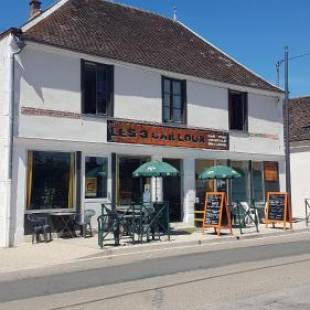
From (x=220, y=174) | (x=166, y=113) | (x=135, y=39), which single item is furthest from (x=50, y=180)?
(x=135, y=39)

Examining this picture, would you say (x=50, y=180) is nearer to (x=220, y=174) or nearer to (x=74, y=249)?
(x=74, y=249)

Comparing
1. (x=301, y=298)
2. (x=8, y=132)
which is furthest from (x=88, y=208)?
(x=301, y=298)

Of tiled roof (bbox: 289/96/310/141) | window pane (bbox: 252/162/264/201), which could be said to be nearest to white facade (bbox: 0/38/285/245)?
window pane (bbox: 252/162/264/201)

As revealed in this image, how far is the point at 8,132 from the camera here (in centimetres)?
1590

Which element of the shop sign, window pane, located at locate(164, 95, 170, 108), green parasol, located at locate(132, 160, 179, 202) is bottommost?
green parasol, located at locate(132, 160, 179, 202)

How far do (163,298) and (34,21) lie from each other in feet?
41.4

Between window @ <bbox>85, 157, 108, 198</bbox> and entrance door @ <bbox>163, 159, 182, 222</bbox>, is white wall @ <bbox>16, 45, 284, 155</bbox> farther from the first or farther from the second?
entrance door @ <bbox>163, 159, 182, 222</bbox>

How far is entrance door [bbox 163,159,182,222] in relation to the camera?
2025 centimetres

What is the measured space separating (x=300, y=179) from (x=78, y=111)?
14.4m

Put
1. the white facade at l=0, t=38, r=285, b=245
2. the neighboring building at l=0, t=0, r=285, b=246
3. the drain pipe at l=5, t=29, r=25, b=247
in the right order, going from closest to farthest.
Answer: the drain pipe at l=5, t=29, r=25, b=247 < the white facade at l=0, t=38, r=285, b=245 < the neighboring building at l=0, t=0, r=285, b=246

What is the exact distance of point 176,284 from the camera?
9.20m

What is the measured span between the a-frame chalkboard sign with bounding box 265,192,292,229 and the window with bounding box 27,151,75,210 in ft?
23.4

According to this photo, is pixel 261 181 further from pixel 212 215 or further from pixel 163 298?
pixel 163 298

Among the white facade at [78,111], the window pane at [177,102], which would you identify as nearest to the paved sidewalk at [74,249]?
the white facade at [78,111]
